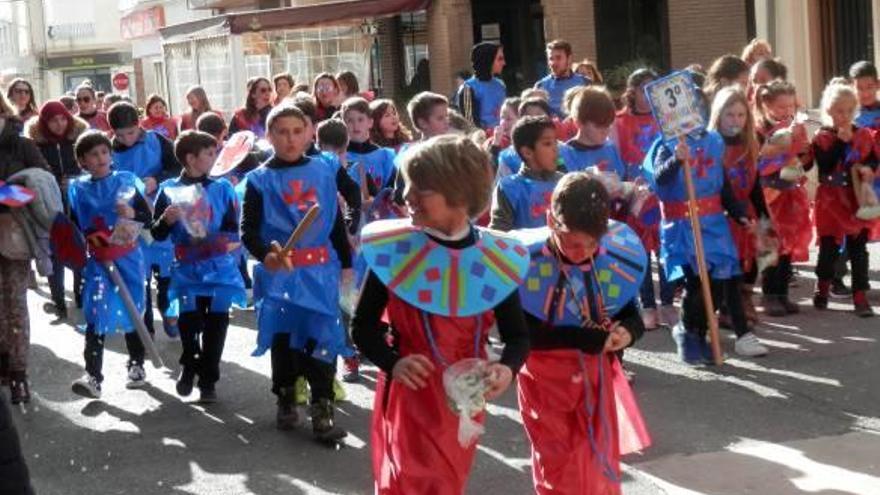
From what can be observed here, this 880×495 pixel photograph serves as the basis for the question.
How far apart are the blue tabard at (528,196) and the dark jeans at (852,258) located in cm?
358

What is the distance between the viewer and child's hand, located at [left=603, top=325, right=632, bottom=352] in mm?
5020

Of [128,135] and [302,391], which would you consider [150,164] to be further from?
[302,391]

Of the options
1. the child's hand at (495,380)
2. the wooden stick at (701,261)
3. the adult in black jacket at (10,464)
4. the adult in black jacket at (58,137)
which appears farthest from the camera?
the adult in black jacket at (58,137)

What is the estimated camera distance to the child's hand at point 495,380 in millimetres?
4395

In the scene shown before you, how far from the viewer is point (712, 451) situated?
680 centimetres

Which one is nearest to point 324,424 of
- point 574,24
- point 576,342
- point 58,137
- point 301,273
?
point 301,273

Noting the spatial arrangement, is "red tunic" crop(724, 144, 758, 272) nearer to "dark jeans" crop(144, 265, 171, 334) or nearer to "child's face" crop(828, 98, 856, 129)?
"child's face" crop(828, 98, 856, 129)

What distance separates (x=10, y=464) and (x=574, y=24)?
2172 cm

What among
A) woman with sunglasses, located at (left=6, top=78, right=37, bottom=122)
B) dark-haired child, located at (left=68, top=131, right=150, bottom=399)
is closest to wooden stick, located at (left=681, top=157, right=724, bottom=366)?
dark-haired child, located at (left=68, top=131, right=150, bottom=399)

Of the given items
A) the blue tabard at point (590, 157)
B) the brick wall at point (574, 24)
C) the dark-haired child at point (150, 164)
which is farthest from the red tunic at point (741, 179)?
the brick wall at point (574, 24)

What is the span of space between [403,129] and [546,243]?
16.1ft

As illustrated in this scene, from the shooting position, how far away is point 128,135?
35.4ft

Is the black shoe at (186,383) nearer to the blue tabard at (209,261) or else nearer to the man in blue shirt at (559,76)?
the blue tabard at (209,261)

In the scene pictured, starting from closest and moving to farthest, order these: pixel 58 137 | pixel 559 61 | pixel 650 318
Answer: pixel 650 318 < pixel 58 137 < pixel 559 61
